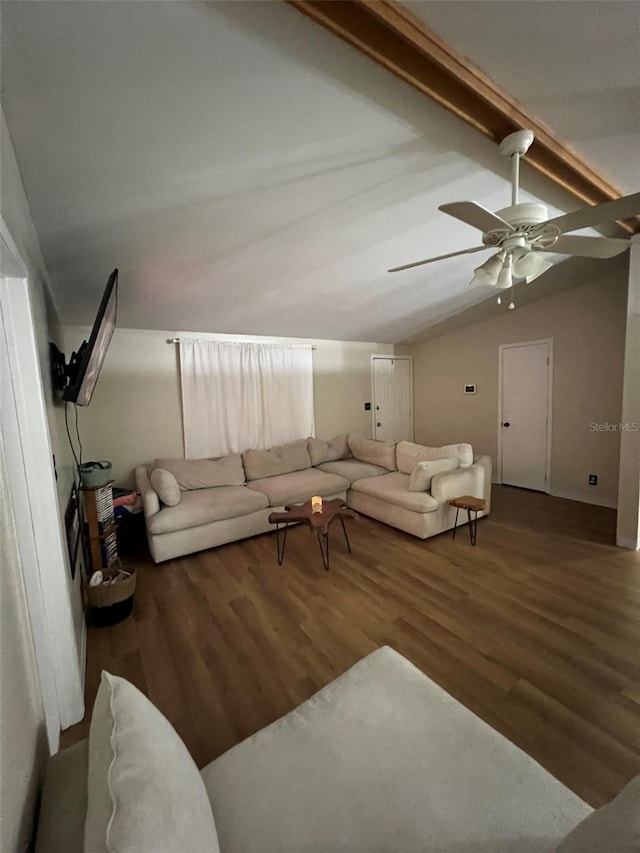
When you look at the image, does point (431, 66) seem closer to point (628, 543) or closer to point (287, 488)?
point (287, 488)

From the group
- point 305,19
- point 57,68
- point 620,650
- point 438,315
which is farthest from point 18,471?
point 438,315

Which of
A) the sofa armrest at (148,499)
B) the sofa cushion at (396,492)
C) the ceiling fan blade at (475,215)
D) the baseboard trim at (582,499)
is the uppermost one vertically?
the ceiling fan blade at (475,215)

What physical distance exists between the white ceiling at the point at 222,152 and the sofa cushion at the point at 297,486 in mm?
2069

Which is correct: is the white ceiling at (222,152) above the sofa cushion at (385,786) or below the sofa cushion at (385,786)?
above

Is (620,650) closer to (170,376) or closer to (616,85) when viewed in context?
(616,85)

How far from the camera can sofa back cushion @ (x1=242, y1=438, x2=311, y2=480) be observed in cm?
420

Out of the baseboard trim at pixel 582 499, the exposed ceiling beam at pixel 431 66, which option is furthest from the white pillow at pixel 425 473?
the exposed ceiling beam at pixel 431 66

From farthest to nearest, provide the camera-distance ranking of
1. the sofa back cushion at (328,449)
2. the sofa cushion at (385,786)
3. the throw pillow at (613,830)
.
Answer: the sofa back cushion at (328,449)
the sofa cushion at (385,786)
the throw pillow at (613,830)

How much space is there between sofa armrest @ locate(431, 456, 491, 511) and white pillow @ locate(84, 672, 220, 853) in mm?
2853

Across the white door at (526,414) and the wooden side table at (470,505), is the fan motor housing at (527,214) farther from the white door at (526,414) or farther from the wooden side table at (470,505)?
the white door at (526,414)

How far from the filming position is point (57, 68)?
1.12 meters

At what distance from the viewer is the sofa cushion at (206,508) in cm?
297

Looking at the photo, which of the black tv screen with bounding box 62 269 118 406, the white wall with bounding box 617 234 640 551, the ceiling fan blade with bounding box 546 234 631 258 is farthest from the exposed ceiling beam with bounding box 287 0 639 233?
the white wall with bounding box 617 234 640 551

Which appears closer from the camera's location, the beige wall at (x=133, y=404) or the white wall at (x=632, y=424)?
the white wall at (x=632, y=424)
